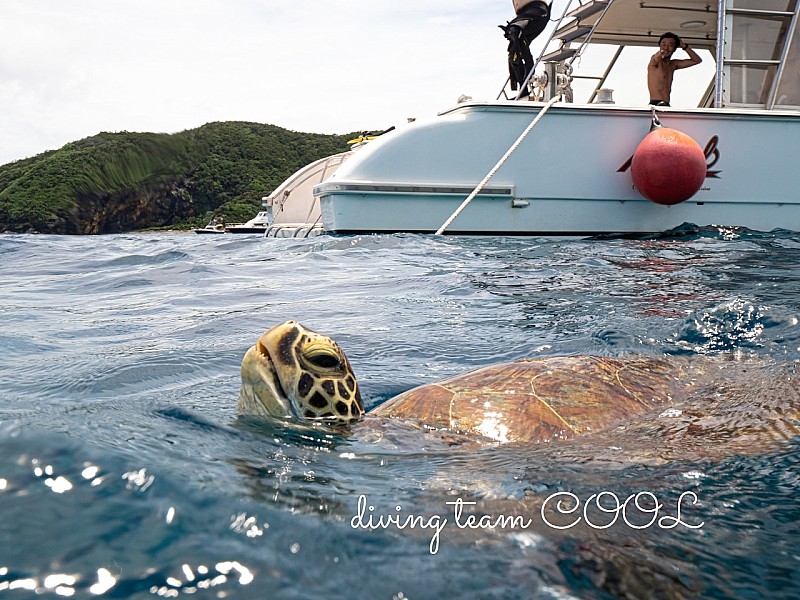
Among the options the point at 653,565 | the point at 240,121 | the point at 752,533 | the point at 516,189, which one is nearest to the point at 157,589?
the point at 653,565

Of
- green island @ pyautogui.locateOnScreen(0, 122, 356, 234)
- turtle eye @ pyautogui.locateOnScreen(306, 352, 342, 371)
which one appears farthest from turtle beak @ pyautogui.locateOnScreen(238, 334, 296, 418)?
green island @ pyautogui.locateOnScreen(0, 122, 356, 234)

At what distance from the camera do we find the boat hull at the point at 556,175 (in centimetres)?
865

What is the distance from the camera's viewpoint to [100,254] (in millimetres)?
10117

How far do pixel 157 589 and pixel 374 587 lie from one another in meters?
0.38

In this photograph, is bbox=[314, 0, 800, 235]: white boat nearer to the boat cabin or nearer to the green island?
the boat cabin

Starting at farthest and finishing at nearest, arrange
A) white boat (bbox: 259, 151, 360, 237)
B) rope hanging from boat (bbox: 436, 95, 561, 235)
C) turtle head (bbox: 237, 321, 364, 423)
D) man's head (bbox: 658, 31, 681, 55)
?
white boat (bbox: 259, 151, 360, 237) → man's head (bbox: 658, 31, 681, 55) → rope hanging from boat (bbox: 436, 95, 561, 235) → turtle head (bbox: 237, 321, 364, 423)

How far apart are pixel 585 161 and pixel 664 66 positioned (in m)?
1.79

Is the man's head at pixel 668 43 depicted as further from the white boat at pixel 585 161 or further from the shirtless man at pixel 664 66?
the white boat at pixel 585 161

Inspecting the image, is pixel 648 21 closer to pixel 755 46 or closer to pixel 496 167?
pixel 755 46

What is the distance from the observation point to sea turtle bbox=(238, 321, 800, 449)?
237 centimetres

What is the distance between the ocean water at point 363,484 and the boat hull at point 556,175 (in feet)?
14.5

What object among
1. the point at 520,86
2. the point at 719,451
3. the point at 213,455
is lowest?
the point at 719,451

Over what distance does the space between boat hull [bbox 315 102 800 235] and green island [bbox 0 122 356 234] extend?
2.15 metres

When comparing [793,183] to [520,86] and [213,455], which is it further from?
[213,455]
